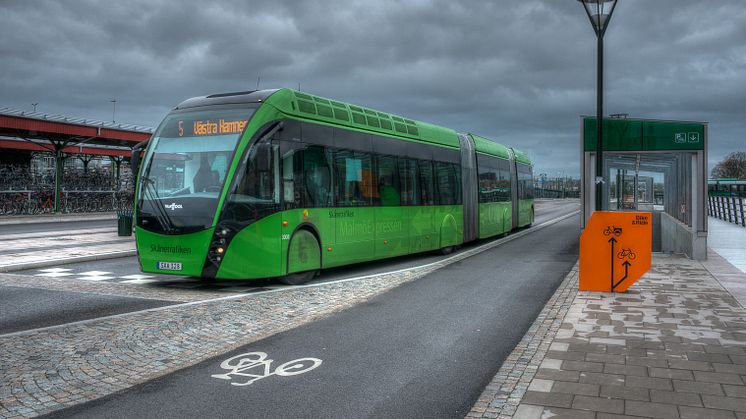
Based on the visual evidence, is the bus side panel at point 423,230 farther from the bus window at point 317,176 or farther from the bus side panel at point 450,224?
the bus window at point 317,176

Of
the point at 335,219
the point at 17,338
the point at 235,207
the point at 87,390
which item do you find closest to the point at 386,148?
the point at 335,219

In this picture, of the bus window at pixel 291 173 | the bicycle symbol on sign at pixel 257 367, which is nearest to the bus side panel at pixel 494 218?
the bus window at pixel 291 173

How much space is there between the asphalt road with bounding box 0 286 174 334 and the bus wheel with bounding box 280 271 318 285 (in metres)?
2.37

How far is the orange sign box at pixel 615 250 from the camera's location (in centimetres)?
1020

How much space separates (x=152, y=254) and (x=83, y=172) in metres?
32.2

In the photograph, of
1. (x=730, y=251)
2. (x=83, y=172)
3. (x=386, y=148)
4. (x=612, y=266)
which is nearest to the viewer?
(x=612, y=266)

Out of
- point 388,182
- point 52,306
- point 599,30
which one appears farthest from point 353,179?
point 52,306

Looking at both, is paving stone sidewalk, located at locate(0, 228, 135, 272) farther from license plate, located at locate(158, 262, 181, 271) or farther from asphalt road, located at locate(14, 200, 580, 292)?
license plate, located at locate(158, 262, 181, 271)

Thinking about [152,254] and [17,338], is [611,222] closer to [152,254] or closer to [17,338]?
[152,254]

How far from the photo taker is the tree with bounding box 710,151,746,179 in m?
102

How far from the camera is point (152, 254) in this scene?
10875mm

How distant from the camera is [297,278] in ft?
38.7

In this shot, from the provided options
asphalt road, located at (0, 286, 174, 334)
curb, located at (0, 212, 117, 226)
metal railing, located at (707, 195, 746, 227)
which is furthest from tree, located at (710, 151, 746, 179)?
asphalt road, located at (0, 286, 174, 334)

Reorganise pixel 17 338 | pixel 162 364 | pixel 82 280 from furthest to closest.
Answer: pixel 82 280 → pixel 17 338 → pixel 162 364
